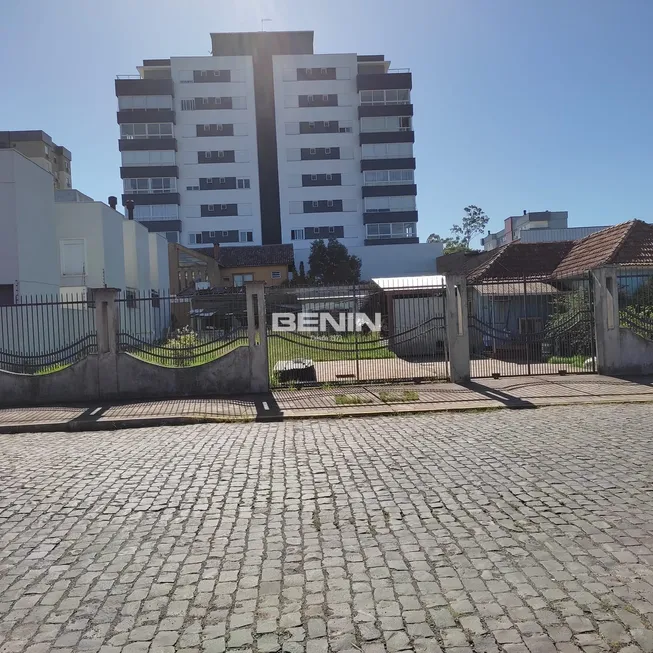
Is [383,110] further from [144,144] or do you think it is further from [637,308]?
[637,308]

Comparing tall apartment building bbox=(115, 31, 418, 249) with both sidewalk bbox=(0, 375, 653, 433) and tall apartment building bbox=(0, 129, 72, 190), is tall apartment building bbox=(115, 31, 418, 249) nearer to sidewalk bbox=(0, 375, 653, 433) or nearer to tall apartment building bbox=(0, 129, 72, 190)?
tall apartment building bbox=(0, 129, 72, 190)

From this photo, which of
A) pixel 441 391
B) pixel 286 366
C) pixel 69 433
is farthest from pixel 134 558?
pixel 286 366

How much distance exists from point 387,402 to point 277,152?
54960 mm

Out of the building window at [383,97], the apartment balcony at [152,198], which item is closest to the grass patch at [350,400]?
the apartment balcony at [152,198]

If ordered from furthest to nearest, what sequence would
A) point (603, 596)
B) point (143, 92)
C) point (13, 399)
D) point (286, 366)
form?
point (143, 92), point (286, 366), point (13, 399), point (603, 596)

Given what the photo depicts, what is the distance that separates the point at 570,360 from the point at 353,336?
5.62m

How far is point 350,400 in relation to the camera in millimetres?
11938

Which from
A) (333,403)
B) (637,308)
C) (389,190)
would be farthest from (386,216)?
(333,403)

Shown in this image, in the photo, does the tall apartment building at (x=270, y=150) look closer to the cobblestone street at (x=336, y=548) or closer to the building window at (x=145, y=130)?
the building window at (x=145, y=130)

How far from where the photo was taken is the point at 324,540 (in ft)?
15.0

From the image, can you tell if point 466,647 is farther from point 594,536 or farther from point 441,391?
point 441,391

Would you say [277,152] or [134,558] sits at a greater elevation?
[277,152]

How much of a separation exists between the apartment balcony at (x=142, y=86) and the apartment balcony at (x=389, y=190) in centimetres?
2178

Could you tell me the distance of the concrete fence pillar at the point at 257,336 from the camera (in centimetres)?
1283
